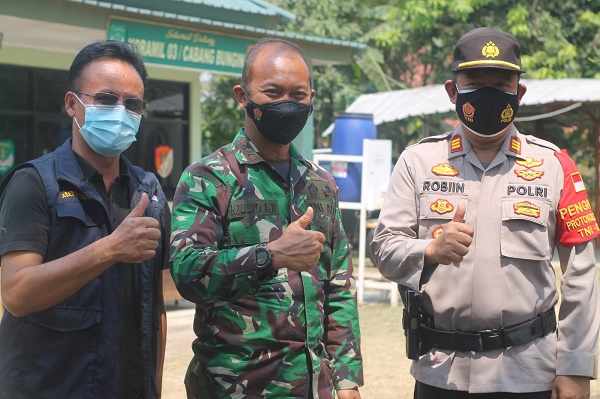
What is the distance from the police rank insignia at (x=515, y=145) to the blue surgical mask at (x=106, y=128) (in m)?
1.36

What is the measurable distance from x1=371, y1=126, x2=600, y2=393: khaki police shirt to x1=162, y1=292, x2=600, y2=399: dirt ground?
3692 mm

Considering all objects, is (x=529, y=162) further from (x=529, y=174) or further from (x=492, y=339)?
(x=492, y=339)

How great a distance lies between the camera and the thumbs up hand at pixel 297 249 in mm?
2547

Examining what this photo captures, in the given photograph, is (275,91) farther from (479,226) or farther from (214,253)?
(479,226)

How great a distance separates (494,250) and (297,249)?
886mm

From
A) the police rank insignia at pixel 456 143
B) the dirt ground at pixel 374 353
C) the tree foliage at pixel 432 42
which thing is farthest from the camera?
the tree foliage at pixel 432 42

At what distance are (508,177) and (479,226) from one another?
213 mm

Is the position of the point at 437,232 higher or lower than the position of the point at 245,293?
higher

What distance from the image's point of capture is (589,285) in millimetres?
3107

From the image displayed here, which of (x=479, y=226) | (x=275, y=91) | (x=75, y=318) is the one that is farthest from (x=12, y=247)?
(x=479, y=226)

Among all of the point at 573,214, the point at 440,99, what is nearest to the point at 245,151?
the point at 573,214

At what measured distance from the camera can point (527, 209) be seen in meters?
3.13

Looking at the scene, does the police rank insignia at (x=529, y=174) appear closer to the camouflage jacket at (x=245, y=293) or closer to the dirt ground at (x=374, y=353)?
the camouflage jacket at (x=245, y=293)

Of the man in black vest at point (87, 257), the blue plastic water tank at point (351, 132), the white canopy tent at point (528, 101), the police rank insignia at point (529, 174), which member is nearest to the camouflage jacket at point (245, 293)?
the man in black vest at point (87, 257)
